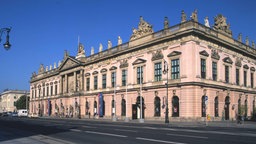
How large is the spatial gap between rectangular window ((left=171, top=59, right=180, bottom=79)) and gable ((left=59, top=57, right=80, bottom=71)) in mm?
33698

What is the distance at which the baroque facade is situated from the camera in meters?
46.3

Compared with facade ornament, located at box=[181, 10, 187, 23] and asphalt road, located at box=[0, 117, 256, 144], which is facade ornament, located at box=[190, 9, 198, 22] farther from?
asphalt road, located at box=[0, 117, 256, 144]

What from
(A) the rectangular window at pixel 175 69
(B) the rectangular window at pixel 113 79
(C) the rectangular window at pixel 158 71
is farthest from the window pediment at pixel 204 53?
(B) the rectangular window at pixel 113 79

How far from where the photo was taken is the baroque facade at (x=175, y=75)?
152ft

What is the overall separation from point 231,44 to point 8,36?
42786mm

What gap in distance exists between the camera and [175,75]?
48.5 metres

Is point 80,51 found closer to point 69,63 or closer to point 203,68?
point 69,63

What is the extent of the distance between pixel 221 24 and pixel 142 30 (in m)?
14.2

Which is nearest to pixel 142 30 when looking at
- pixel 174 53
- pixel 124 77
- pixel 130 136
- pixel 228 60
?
pixel 124 77

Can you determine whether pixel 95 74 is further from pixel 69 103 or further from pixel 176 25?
pixel 176 25

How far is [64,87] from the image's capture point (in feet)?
281

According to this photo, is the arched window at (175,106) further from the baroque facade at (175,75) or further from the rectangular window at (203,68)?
the rectangular window at (203,68)

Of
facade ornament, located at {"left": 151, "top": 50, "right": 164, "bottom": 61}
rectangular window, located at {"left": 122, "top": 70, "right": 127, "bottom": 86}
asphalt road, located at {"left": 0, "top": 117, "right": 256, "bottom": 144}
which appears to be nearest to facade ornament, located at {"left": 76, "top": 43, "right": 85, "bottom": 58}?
rectangular window, located at {"left": 122, "top": 70, "right": 127, "bottom": 86}

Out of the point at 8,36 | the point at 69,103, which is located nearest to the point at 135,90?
the point at 69,103
